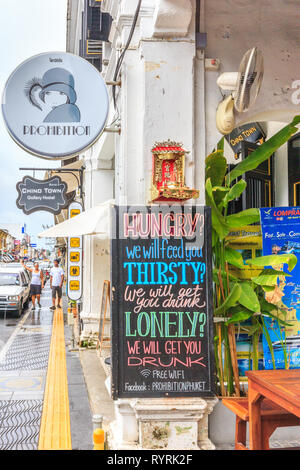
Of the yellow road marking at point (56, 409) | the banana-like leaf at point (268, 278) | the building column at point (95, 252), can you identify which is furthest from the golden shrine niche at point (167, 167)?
the building column at point (95, 252)

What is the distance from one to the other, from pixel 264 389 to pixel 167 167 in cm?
235

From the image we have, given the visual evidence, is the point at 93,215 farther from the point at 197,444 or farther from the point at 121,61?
the point at 197,444

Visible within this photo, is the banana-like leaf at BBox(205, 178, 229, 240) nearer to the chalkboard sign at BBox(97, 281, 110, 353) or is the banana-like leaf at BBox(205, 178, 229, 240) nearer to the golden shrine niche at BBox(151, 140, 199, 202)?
the golden shrine niche at BBox(151, 140, 199, 202)

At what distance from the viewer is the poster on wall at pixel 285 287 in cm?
511

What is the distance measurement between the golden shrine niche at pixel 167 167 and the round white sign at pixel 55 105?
2.13 ft

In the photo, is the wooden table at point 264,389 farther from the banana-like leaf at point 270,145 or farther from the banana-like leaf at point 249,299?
the banana-like leaf at point 270,145

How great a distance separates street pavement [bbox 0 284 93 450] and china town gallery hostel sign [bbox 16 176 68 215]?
3260 mm

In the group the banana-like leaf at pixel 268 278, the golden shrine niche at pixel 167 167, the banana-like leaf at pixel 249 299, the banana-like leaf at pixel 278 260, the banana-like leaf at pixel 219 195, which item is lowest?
the banana-like leaf at pixel 249 299

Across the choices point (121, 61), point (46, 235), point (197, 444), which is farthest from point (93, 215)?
point (197, 444)

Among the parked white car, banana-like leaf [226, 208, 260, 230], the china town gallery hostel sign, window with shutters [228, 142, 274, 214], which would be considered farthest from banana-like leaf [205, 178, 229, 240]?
the parked white car

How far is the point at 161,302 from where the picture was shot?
4.59 m

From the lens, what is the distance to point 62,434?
5.28 meters

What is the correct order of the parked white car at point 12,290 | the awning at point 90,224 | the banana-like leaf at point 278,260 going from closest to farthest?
the banana-like leaf at point 278,260, the awning at point 90,224, the parked white car at point 12,290

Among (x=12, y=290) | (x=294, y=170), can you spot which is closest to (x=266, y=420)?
(x=294, y=170)
